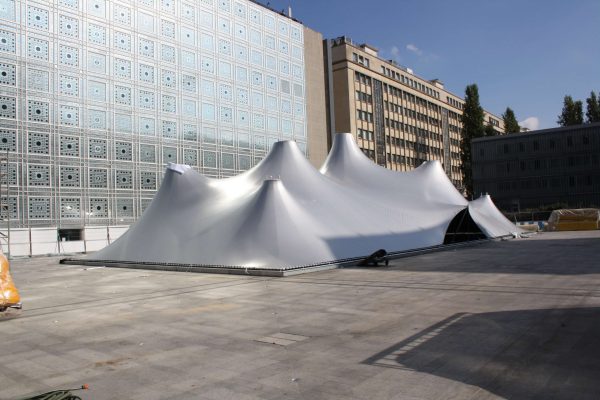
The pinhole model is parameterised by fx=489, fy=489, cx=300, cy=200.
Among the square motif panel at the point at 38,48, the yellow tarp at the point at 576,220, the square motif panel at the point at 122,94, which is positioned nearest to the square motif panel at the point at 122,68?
the square motif panel at the point at 122,94

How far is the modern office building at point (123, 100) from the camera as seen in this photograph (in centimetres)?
2917

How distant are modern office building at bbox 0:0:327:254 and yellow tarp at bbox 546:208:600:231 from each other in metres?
24.4

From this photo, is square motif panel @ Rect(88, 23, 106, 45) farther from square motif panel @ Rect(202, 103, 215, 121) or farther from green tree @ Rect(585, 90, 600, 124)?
green tree @ Rect(585, 90, 600, 124)

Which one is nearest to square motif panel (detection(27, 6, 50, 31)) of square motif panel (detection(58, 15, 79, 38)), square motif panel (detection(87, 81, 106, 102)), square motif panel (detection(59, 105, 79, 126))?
square motif panel (detection(58, 15, 79, 38))

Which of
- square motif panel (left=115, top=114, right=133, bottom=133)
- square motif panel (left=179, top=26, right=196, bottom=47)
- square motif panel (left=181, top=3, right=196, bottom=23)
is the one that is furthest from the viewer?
square motif panel (left=181, top=3, right=196, bottom=23)

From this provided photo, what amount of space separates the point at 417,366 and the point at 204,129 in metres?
35.5

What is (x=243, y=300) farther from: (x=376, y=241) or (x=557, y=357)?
(x=376, y=241)

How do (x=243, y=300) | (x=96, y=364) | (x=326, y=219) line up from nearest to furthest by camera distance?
1. (x=96, y=364)
2. (x=243, y=300)
3. (x=326, y=219)

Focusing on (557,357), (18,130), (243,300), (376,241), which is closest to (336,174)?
(376,241)

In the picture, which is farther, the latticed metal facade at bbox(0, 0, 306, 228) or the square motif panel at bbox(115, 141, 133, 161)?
the square motif panel at bbox(115, 141, 133, 161)

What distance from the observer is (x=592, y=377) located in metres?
5.05

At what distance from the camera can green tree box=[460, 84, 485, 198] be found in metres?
70.3

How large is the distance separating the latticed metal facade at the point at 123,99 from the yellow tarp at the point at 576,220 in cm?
2473

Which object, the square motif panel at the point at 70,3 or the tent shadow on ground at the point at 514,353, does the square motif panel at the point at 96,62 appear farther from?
the tent shadow on ground at the point at 514,353
